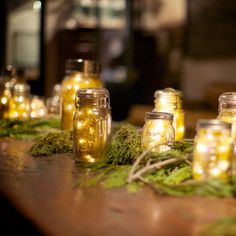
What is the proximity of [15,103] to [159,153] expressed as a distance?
3.78 ft

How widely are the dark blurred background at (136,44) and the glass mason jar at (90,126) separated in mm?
3545

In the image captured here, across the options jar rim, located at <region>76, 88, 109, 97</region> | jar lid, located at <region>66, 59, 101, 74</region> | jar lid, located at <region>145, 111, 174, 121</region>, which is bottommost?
jar lid, located at <region>145, 111, 174, 121</region>

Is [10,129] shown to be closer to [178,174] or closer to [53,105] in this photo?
[53,105]

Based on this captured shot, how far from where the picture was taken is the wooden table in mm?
740

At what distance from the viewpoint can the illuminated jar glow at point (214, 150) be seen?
0.97 m

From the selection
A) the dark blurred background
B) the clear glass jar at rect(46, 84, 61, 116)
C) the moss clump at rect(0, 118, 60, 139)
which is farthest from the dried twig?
the dark blurred background

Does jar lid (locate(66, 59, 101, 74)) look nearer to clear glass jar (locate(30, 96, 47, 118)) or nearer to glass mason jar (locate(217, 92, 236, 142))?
clear glass jar (locate(30, 96, 47, 118))

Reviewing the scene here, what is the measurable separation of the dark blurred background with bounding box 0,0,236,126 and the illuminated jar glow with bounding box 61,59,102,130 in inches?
115

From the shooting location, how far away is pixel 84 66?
1907mm

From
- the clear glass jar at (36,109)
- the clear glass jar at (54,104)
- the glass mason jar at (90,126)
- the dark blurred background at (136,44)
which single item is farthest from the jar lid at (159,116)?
the dark blurred background at (136,44)

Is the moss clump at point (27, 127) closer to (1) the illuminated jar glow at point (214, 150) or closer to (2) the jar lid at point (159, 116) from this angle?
(2) the jar lid at point (159, 116)

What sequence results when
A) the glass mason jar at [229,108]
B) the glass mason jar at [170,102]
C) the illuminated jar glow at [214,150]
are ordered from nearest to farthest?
the illuminated jar glow at [214,150] → the glass mason jar at [229,108] → the glass mason jar at [170,102]

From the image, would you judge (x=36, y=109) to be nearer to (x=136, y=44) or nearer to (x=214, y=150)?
(x=214, y=150)

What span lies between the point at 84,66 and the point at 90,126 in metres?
0.65
